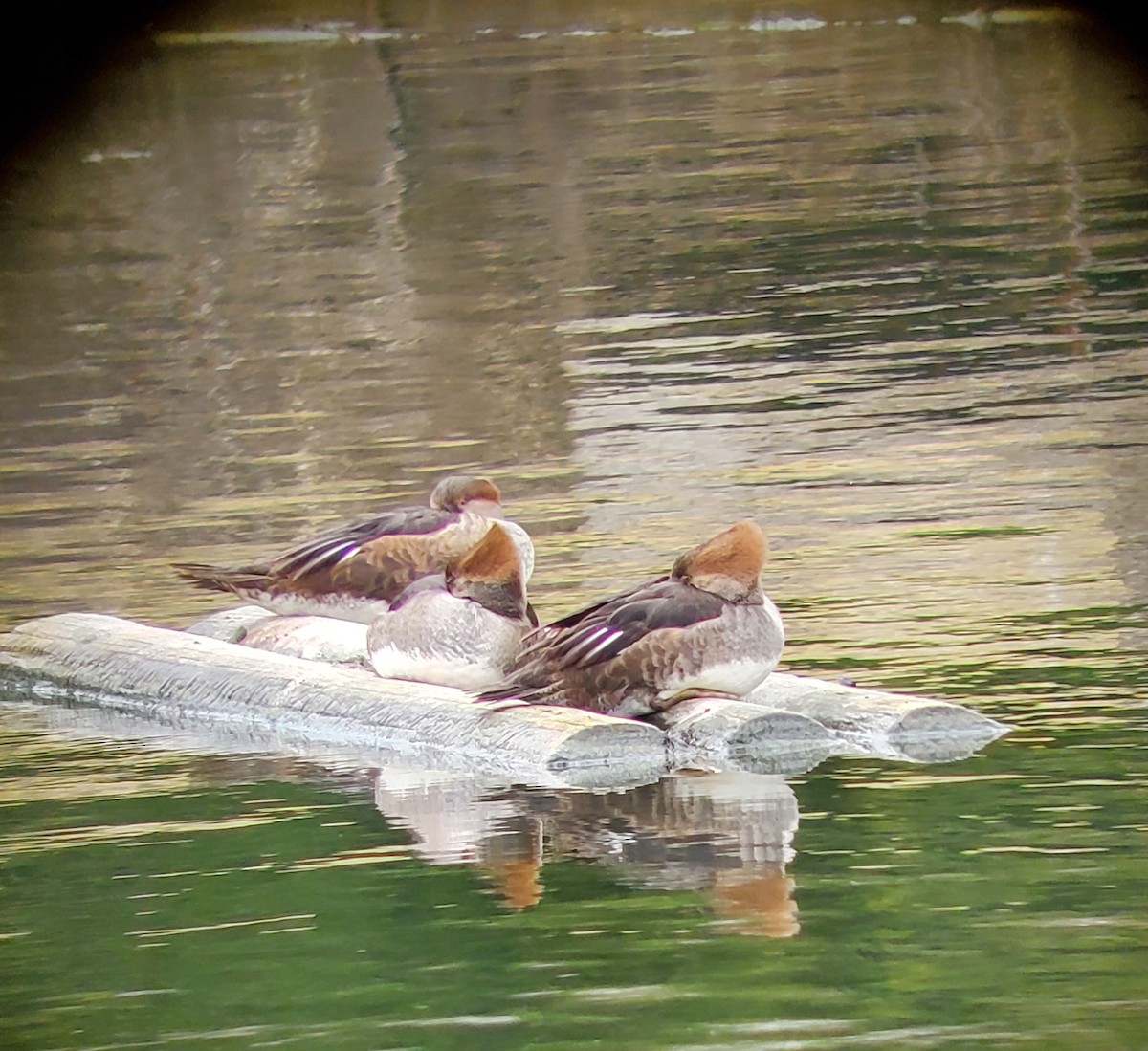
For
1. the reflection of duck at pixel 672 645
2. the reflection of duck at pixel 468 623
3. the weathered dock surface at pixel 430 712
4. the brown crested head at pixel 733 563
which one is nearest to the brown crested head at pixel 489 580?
Result: the reflection of duck at pixel 468 623

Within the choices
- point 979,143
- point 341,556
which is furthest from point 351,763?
point 979,143

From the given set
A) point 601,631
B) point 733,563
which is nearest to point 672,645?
point 601,631

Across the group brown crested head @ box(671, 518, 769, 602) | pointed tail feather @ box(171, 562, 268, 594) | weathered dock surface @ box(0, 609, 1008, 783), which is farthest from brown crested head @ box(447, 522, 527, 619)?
pointed tail feather @ box(171, 562, 268, 594)

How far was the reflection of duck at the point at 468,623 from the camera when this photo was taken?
9.13m

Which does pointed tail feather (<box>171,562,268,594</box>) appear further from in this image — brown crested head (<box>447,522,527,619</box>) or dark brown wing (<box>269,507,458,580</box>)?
brown crested head (<box>447,522,527,619</box>)

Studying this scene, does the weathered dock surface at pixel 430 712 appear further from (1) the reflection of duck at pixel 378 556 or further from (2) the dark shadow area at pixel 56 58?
(2) the dark shadow area at pixel 56 58

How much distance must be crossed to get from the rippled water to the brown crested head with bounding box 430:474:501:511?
1.11 metres

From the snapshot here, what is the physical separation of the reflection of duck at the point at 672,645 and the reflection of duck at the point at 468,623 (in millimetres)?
348

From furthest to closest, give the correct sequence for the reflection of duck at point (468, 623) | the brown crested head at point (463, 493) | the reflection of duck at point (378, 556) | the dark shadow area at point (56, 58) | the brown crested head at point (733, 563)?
the dark shadow area at point (56, 58)
the brown crested head at point (463, 493)
the reflection of duck at point (378, 556)
the reflection of duck at point (468, 623)
the brown crested head at point (733, 563)

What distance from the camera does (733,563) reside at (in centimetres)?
874

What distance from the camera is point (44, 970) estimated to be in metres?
6.80

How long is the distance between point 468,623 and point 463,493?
3.34 feet

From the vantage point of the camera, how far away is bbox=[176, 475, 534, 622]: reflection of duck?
32.5ft

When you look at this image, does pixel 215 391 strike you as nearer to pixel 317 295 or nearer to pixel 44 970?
pixel 317 295
